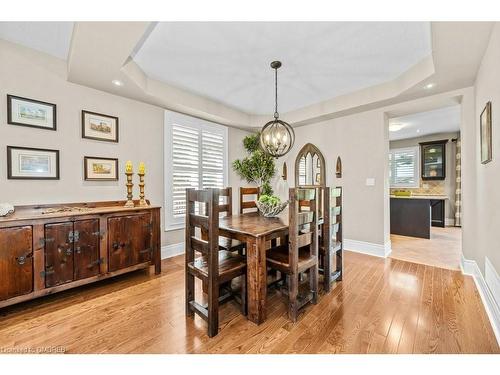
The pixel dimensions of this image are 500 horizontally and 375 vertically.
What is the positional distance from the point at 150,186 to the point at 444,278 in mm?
4159

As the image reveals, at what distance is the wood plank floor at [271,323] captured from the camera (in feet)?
5.28

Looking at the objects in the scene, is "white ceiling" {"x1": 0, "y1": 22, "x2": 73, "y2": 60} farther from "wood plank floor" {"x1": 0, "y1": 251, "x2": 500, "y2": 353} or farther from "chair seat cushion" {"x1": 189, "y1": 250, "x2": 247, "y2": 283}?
"wood plank floor" {"x1": 0, "y1": 251, "x2": 500, "y2": 353}

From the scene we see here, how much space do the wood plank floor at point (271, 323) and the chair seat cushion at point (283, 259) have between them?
434 mm

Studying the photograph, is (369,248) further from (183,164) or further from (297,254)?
(183,164)

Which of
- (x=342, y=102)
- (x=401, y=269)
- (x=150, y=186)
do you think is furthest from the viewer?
(x=342, y=102)

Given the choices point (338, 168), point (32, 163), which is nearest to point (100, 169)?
point (32, 163)

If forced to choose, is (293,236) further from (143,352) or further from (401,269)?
(401,269)

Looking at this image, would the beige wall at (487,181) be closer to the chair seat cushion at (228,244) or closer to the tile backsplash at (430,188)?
the chair seat cushion at (228,244)

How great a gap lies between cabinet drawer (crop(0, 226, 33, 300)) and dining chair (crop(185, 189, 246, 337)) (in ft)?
4.81

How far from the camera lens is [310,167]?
15.2 ft

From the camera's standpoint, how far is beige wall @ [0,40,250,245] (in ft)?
7.63

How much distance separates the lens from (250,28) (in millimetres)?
2068

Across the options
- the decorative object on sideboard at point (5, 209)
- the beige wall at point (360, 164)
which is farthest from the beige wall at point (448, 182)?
the decorative object on sideboard at point (5, 209)
